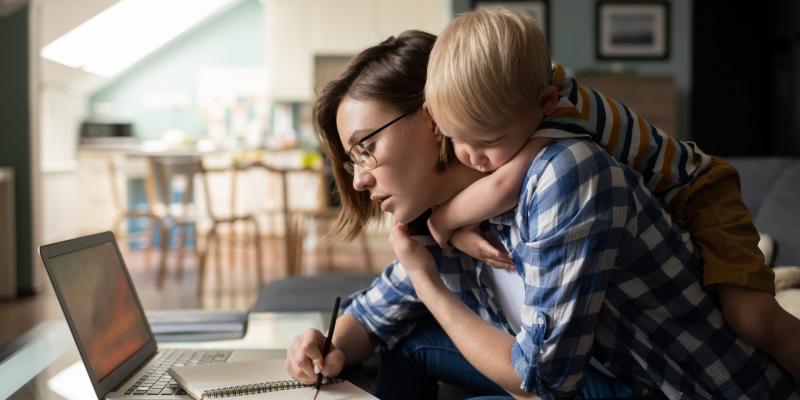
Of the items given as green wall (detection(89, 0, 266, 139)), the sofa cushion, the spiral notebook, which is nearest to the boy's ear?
the spiral notebook

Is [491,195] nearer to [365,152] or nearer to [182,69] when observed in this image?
[365,152]

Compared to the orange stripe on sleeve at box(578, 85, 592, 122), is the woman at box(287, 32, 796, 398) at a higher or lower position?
lower

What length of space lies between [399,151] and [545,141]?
0.23m

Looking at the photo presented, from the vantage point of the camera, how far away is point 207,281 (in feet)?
18.2

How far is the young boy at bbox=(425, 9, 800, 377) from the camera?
3.18 feet

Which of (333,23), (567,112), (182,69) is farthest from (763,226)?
(182,69)

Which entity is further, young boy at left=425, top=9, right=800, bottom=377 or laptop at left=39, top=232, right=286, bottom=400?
laptop at left=39, top=232, right=286, bottom=400

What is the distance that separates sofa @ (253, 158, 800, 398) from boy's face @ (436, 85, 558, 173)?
21.1 inches

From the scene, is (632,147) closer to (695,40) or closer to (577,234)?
(577,234)

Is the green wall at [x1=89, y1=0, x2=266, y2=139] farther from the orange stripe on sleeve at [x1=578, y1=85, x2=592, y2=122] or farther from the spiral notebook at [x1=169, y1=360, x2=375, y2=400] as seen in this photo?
the orange stripe on sleeve at [x1=578, y1=85, x2=592, y2=122]

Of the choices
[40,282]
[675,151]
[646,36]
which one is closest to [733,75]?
[646,36]

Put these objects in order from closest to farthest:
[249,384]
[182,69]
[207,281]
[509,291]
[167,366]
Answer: [249,384] < [509,291] < [167,366] < [207,281] < [182,69]

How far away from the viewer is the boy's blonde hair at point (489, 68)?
3.12 feet

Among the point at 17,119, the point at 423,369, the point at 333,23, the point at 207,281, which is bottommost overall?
the point at 207,281
